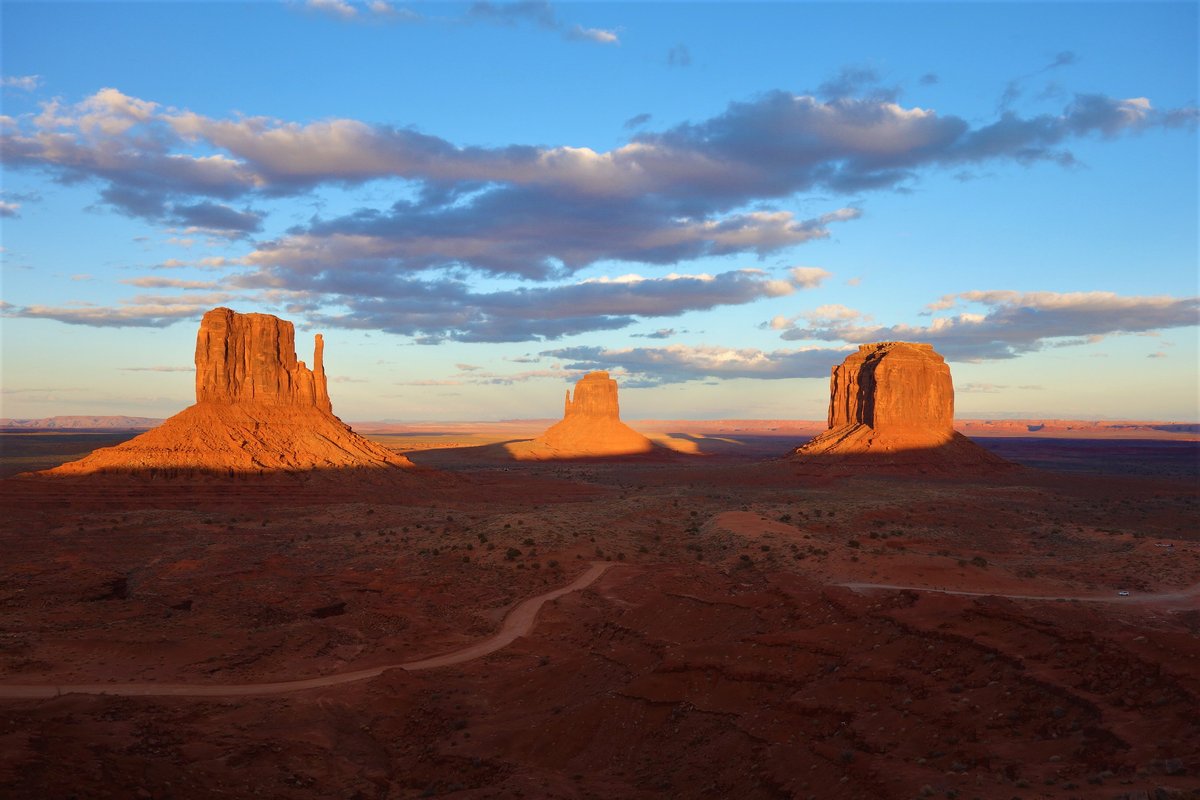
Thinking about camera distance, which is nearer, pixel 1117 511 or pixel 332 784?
pixel 332 784

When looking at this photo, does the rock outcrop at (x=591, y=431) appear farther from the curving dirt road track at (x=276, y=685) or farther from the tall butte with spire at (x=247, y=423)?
the curving dirt road track at (x=276, y=685)

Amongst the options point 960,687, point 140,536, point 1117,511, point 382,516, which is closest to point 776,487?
point 1117,511

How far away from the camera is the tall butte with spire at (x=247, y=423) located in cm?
Answer: 6084

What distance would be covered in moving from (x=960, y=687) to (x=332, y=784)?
1210cm

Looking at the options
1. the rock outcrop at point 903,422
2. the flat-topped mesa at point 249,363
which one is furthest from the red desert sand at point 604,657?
the rock outcrop at point 903,422

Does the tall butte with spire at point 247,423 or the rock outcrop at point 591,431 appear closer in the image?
the tall butte with spire at point 247,423

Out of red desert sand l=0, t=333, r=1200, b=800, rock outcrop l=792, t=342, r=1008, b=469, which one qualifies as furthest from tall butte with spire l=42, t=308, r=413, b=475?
rock outcrop l=792, t=342, r=1008, b=469

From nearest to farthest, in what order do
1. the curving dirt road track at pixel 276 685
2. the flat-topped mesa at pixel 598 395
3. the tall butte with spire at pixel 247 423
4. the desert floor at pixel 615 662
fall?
the desert floor at pixel 615 662
the curving dirt road track at pixel 276 685
the tall butte with spire at pixel 247 423
the flat-topped mesa at pixel 598 395

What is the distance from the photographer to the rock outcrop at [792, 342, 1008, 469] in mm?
84875

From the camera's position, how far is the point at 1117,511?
190 feet

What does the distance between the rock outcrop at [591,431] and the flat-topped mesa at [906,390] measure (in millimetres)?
49585

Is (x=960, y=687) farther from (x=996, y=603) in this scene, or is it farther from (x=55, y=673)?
(x=55, y=673)

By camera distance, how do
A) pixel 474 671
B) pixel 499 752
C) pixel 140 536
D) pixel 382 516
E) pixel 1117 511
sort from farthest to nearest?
pixel 1117 511 < pixel 382 516 < pixel 140 536 < pixel 474 671 < pixel 499 752

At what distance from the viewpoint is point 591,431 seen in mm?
139750
